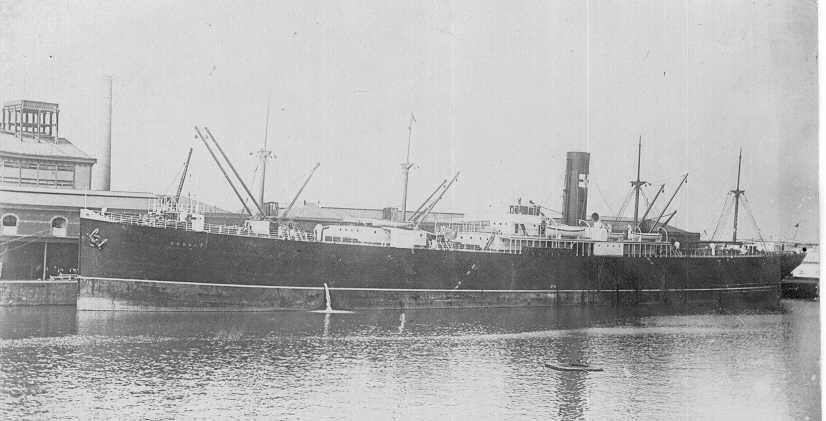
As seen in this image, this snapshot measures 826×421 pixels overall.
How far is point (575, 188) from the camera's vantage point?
119ft

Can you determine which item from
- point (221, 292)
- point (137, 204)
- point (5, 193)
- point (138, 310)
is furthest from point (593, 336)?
point (5, 193)

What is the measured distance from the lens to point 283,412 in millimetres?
14672

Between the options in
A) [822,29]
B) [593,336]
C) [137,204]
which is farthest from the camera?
[137,204]

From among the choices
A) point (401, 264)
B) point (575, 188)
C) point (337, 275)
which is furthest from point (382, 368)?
point (575, 188)

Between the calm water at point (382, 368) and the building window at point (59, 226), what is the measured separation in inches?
184

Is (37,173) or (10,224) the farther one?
(37,173)

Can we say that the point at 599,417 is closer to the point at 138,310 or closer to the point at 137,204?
the point at 138,310

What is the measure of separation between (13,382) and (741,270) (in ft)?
115

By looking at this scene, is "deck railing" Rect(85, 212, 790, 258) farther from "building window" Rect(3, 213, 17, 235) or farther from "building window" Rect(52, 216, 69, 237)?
"building window" Rect(3, 213, 17, 235)

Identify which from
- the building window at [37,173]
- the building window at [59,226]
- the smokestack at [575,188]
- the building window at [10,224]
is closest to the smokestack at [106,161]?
the building window at [37,173]

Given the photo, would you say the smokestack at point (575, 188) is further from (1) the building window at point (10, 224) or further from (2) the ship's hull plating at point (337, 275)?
(1) the building window at point (10, 224)

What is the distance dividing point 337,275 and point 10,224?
12358 mm

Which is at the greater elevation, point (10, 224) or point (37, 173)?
point (37, 173)

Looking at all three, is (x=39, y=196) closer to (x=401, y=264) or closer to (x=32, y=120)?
(x=32, y=120)
